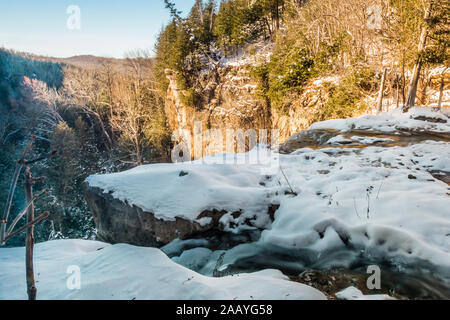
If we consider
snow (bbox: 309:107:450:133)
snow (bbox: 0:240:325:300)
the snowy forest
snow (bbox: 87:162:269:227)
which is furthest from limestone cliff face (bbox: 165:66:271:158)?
snow (bbox: 0:240:325:300)

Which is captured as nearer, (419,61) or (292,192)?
(292,192)

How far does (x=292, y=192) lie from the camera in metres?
3.75

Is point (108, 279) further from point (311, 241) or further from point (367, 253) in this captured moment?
point (367, 253)

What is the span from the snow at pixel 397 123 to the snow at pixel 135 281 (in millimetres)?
5983

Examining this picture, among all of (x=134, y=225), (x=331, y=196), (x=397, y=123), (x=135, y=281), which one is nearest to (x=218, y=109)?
(x=397, y=123)

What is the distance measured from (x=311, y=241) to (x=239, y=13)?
18466 mm

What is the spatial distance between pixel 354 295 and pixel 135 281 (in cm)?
207

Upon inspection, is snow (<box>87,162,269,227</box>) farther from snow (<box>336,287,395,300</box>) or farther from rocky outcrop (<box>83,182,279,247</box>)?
snow (<box>336,287,395,300</box>)

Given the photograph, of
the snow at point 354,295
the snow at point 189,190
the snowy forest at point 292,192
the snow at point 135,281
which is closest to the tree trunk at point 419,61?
the snowy forest at point 292,192

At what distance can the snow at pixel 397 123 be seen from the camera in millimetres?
6285

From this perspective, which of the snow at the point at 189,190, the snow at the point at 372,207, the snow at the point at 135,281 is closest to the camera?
the snow at the point at 135,281

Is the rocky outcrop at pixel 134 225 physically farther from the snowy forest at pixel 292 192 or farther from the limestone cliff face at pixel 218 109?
the limestone cliff face at pixel 218 109

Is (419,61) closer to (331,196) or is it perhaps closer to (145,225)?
(331,196)
